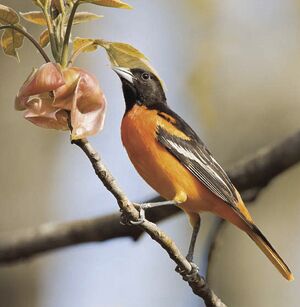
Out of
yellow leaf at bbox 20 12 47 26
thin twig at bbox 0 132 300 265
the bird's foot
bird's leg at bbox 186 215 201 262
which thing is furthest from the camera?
thin twig at bbox 0 132 300 265

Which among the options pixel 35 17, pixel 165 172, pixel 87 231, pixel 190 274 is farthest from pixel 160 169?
pixel 35 17

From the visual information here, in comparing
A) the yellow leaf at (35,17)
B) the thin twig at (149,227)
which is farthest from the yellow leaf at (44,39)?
the thin twig at (149,227)

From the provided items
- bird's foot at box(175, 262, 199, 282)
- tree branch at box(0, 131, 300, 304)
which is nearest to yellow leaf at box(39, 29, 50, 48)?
bird's foot at box(175, 262, 199, 282)

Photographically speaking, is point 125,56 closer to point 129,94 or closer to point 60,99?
point 60,99

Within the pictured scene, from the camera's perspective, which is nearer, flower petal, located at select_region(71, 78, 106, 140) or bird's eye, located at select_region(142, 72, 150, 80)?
flower petal, located at select_region(71, 78, 106, 140)

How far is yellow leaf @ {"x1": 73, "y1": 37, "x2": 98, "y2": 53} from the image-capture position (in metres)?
0.80

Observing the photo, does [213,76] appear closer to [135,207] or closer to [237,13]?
[237,13]

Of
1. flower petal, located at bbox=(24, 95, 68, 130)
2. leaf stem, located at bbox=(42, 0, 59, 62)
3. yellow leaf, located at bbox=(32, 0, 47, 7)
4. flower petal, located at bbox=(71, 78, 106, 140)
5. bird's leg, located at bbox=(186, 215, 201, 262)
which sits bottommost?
bird's leg, located at bbox=(186, 215, 201, 262)

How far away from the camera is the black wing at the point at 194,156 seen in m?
1.31

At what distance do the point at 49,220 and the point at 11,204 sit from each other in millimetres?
99

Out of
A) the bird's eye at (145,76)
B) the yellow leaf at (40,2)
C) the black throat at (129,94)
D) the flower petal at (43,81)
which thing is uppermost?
the yellow leaf at (40,2)

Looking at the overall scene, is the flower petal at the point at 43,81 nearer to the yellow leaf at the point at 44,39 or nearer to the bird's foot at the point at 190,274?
the yellow leaf at the point at 44,39

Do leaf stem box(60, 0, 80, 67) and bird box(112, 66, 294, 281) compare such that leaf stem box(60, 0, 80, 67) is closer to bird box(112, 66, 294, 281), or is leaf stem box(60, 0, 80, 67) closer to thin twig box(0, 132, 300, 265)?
bird box(112, 66, 294, 281)

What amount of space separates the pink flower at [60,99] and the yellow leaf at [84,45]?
6cm
